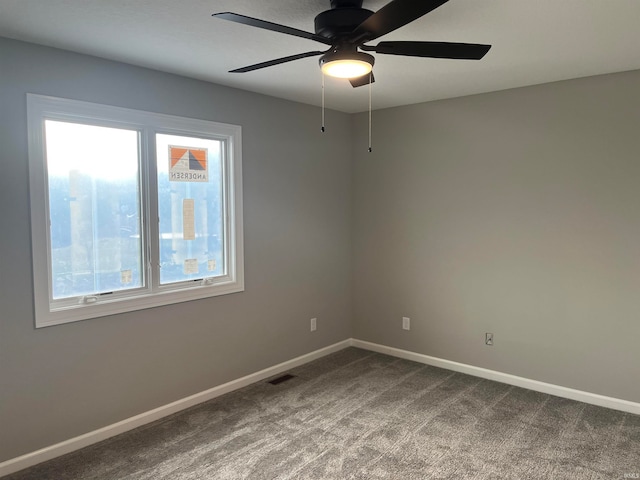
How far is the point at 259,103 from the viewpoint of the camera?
3789 millimetres

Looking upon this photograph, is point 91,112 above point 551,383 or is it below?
above

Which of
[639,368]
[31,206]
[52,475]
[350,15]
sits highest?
[350,15]

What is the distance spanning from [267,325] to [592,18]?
3148mm

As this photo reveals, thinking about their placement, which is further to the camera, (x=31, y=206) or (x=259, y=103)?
(x=259, y=103)

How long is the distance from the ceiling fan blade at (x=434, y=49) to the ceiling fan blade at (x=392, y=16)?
9 centimetres

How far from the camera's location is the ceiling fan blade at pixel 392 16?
1557 mm

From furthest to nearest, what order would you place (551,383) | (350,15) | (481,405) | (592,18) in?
(551,383) → (481,405) → (592,18) → (350,15)

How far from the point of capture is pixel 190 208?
343 cm

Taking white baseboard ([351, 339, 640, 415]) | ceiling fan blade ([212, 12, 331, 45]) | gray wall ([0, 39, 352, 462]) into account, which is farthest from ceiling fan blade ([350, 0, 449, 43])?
white baseboard ([351, 339, 640, 415])

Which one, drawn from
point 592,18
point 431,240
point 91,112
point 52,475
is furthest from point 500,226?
point 52,475

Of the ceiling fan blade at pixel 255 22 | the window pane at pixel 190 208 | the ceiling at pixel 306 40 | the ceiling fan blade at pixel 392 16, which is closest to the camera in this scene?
the ceiling fan blade at pixel 392 16

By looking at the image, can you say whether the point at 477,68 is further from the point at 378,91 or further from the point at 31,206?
the point at 31,206

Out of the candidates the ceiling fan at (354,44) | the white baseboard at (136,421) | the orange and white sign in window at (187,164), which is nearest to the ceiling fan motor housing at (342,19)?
the ceiling fan at (354,44)

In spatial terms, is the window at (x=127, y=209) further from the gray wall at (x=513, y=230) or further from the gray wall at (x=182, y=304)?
the gray wall at (x=513, y=230)
